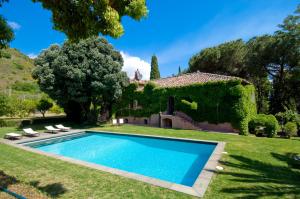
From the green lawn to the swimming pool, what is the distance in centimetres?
180

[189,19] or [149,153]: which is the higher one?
[189,19]

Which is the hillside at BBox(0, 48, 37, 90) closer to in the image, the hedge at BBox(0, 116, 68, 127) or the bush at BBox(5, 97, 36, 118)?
the bush at BBox(5, 97, 36, 118)

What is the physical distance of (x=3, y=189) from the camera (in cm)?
460

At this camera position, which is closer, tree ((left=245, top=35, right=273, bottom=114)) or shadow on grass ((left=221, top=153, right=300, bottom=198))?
shadow on grass ((left=221, top=153, right=300, bottom=198))

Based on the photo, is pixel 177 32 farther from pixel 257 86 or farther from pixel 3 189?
pixel 257 86

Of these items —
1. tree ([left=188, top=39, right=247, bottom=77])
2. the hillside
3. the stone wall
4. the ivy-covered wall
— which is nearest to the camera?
the ivy-covered wall

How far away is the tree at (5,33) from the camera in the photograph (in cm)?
437

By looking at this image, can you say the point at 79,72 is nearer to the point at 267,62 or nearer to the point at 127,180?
the point at 127,180

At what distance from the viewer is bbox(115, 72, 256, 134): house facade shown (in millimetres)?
19188

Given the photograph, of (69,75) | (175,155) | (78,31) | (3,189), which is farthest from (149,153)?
(69,75)

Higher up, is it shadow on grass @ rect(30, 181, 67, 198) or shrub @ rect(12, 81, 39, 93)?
shrub @ rect(12, 81, 39, 93)

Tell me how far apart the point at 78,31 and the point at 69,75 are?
15.6 metres

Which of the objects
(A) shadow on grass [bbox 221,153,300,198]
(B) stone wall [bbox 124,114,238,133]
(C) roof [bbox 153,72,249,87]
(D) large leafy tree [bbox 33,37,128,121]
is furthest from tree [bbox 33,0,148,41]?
(B) stone wall [bbox 124,114,238,133]

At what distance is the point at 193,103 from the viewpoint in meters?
20.9
